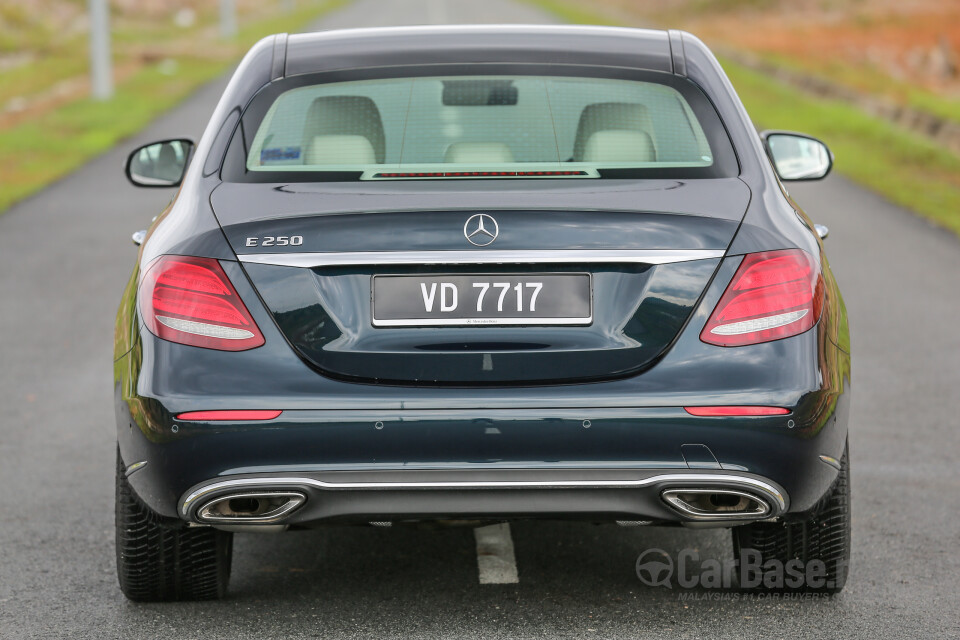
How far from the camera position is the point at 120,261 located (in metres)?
11.0

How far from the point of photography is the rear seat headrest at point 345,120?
432cm

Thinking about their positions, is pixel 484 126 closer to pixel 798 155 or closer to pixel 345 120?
pixel 345 120

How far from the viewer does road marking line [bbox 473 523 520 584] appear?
4582 millimetres

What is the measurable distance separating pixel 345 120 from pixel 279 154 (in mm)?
258

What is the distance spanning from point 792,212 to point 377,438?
132 cm

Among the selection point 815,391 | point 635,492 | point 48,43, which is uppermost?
point 815,391

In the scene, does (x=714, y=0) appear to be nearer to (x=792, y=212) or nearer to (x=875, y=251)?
A: (x=875, y=251)

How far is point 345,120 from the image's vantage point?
14.4ft

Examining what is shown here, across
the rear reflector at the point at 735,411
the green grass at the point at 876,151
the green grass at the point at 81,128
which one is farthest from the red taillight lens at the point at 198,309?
the green grass at the point at 81,128

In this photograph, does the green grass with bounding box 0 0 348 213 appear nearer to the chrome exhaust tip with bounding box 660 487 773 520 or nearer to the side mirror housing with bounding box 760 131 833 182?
the side mirror housing with bounding box 760 131 833 182

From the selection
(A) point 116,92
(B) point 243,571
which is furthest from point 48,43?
(B) point 243,571

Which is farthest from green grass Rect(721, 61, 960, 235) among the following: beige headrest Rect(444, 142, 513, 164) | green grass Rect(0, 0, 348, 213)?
beige headrest Rect(444, 142, 513, 164)

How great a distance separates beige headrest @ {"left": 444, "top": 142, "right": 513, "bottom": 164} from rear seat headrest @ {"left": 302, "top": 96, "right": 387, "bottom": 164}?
21 cm

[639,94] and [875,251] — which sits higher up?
[639,94]
